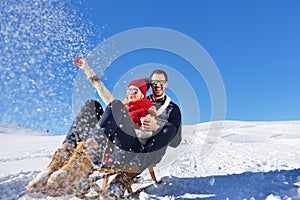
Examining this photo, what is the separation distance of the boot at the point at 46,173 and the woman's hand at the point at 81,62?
3.95 ft

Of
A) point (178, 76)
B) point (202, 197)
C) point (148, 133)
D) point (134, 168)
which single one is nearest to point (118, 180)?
point (134, 168)

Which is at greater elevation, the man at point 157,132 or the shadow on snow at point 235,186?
the man at point 157,132

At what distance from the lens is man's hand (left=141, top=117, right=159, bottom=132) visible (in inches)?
115

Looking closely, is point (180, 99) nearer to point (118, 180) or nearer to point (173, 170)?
point (173, 170)

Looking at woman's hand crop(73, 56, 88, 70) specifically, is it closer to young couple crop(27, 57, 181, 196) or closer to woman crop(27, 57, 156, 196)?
young couple crop(27, 57, 181, 196)

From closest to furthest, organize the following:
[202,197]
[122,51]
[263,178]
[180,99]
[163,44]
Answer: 1. [202,197]
2. [263,178]
3. [180,99]
4. [122,51]
5. [163,44]

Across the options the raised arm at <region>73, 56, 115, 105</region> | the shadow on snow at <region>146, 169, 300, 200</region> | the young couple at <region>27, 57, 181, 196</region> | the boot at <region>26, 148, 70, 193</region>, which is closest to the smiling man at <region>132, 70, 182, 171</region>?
the young couple at <region>27, 57, 181, 196</region>

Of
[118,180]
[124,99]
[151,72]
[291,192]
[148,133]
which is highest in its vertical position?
[151,72]

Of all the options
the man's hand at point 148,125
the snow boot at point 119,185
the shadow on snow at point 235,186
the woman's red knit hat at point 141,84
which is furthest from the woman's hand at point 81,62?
the shadow on snow at point 235,186

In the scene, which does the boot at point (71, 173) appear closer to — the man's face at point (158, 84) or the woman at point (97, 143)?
the woman at point (97, 143)

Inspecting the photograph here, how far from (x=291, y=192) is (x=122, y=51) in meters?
2.63

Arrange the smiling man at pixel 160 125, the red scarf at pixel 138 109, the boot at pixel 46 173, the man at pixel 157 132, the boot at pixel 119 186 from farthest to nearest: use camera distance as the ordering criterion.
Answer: the red scarf at pixel 138 109 → the smiling man at pixel 160 125 → the man at pixel 157 132 → the boot at pixel 119 186 → the boot at pixel 46 173

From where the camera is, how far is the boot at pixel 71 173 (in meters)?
2.27

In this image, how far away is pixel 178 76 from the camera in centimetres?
400
